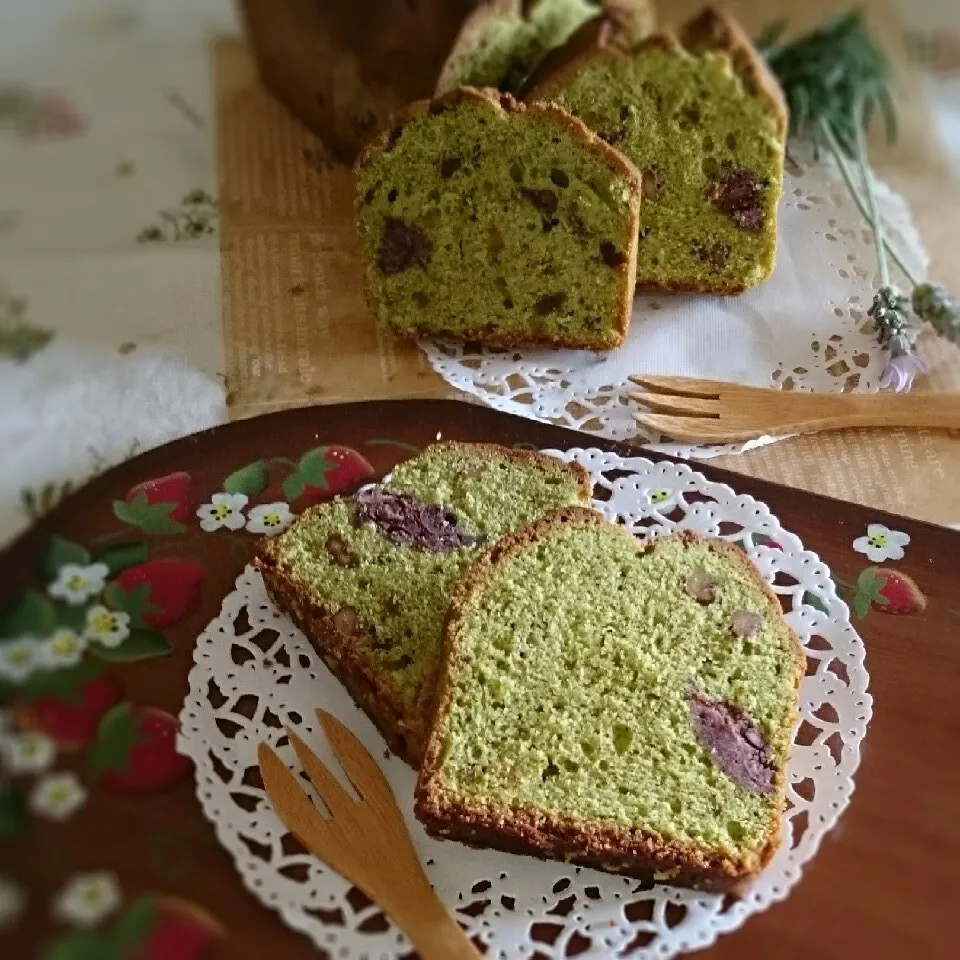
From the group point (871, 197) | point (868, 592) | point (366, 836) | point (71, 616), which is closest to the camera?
point (366, 836)

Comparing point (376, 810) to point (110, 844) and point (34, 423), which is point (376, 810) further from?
point (34, 423)

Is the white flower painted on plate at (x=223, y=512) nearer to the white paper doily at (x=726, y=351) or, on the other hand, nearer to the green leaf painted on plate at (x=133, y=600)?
the green leaf painted on plate at (x=133, y=600)

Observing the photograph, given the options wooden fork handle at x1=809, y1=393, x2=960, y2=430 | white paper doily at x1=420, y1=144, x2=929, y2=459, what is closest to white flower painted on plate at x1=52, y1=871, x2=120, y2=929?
A: white paper doily at x1=420, y1=144, x2=929, y2=459

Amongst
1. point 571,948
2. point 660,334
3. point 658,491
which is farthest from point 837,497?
point 571,948

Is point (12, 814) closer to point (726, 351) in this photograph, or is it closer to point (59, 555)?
point (59, 555)

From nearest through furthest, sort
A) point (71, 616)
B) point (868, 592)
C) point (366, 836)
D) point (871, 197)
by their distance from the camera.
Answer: point (366, 836) < point (71, 616) < point (868, 592) < point (871, 197)

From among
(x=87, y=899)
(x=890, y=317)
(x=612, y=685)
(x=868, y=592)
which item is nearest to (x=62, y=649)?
(x=87, y=899)
